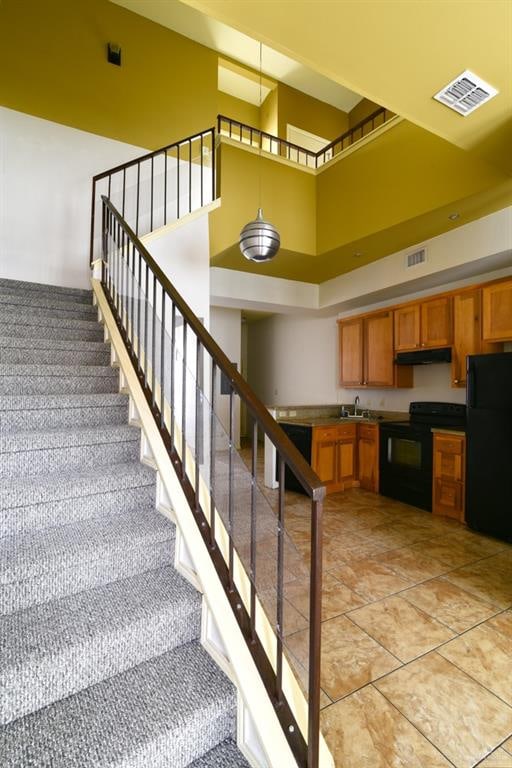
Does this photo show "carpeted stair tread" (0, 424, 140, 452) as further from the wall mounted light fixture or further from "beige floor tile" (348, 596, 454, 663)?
the wall mounted light fixture

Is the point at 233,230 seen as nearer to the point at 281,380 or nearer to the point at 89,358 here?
the point at 89,358

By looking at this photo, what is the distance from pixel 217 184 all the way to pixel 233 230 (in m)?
0.57

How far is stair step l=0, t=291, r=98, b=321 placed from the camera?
9.96ft

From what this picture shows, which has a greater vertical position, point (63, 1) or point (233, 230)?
point (63, 1)

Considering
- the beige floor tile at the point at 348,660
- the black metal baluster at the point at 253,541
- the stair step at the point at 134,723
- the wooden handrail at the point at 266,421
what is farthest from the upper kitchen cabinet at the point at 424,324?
the stair step at the point at 134,723

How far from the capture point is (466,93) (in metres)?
2.06

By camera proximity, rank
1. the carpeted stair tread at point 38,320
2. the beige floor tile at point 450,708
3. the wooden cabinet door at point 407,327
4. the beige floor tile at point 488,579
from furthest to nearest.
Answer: the wooden cabinet door at point 407,327 → the carpeted stair tread at point 38,320 → the beige floor tile at point 488,579 → the beige floor tile at point 450,708

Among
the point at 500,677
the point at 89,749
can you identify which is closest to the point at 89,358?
the point at 89,749

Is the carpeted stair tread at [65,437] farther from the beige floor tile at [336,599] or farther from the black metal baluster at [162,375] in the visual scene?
the beige floor tile at [336,599]

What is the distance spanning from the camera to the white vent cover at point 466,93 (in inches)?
77.6

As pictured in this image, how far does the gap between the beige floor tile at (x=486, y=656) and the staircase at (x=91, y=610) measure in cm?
128

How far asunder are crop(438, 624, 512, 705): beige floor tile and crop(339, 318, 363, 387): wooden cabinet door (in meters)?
3.57

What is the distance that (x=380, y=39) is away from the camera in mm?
1749

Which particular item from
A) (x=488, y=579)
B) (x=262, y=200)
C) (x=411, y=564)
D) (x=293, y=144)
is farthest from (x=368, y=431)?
(x=293, y=144)
